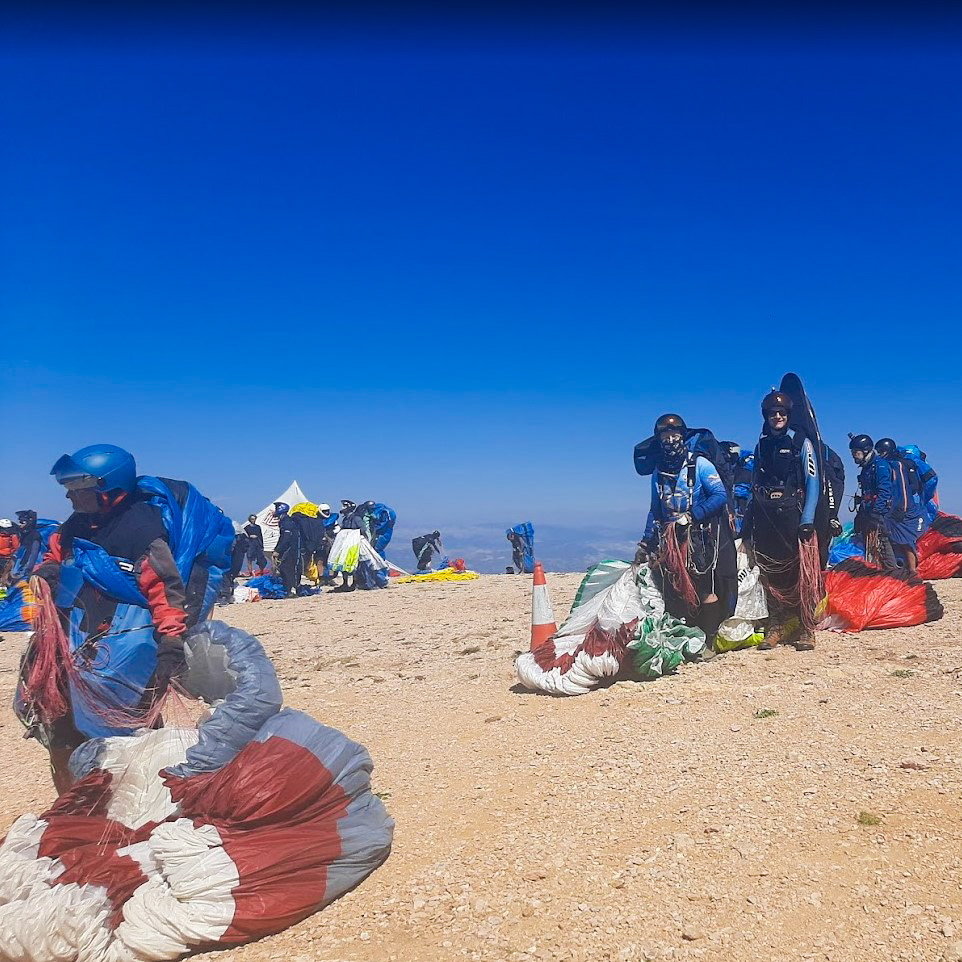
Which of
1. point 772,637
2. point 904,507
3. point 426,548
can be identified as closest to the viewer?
point 772,637

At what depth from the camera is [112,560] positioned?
11.1 ft

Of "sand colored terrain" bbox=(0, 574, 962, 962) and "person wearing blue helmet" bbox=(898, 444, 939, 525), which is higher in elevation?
"person wearing blue helmet" bbox=(898, 444, 939, 525)

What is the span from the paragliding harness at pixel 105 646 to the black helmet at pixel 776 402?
4.86 meters

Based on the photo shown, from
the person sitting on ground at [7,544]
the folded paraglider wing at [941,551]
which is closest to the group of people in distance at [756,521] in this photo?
the folded paraglider wing at [941,551]

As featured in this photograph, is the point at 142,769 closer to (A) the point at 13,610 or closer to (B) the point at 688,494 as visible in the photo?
(B) the point at 688,494

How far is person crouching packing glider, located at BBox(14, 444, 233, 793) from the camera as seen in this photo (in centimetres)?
333

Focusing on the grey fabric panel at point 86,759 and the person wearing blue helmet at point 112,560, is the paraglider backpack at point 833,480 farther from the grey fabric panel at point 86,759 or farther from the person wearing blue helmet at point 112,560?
the grey fabric panel at point 86,759

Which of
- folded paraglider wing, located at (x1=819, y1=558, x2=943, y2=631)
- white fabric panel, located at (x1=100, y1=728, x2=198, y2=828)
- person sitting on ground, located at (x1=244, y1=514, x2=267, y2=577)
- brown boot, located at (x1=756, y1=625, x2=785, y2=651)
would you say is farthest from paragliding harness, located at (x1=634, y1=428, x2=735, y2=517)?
person sitting on ground, located at (x1=244, y1=514, x2=267, y2=577)

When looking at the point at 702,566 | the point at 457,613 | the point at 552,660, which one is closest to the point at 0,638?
the point at 457,613

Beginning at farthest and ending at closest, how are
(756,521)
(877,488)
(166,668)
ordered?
(877,488)
(756,521)
(166,668)

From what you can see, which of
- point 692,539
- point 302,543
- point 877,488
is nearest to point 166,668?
point 692,539

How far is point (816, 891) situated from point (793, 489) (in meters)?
4.41

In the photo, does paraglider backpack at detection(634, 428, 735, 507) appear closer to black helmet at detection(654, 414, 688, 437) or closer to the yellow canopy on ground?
black helmet at detection(654, 414, 688, 437)

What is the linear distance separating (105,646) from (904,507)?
8.81 meters
